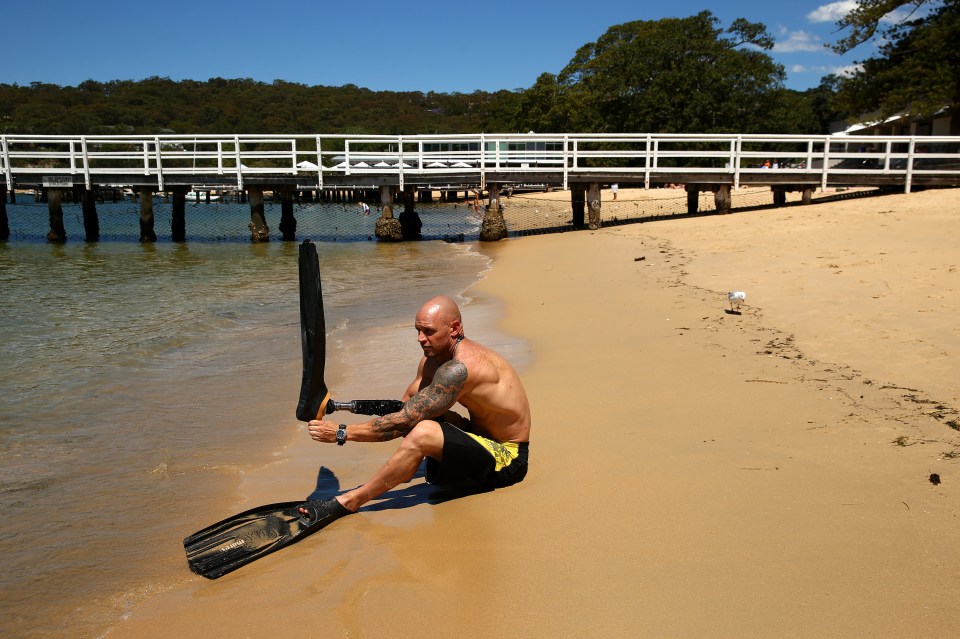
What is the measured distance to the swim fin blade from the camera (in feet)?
10.2

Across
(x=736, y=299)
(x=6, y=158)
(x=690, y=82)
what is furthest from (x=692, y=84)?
(x=736, y=299)

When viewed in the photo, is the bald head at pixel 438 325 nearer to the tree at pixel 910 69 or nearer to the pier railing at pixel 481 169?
the pier railing at pixel 481 169

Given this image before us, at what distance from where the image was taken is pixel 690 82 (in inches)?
1550

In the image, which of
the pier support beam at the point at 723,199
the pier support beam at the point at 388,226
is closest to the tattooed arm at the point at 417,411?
the pier support beam at the point at 723,199

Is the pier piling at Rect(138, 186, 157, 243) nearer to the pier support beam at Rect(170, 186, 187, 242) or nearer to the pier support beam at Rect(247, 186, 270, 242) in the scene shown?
the pier support beam at Rect(170, 186, 187, 242)

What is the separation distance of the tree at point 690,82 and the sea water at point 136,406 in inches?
1182

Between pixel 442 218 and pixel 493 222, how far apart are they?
1693 centimetres

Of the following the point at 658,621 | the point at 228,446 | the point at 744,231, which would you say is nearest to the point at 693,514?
the point at 658,621

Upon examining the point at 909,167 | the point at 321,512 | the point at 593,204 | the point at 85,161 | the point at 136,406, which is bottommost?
the point at 136,406

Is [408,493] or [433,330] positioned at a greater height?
[433,330]

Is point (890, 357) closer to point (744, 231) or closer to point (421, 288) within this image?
point (421, 288)

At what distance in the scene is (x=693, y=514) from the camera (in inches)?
124

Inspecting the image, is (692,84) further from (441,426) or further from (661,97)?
(441,426)

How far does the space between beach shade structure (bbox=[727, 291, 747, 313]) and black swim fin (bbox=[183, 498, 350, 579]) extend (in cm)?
459
